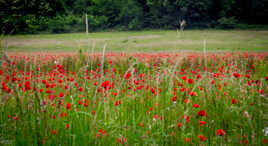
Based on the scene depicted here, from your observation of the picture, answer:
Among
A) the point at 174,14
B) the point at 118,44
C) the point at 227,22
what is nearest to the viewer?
the point at 118,44

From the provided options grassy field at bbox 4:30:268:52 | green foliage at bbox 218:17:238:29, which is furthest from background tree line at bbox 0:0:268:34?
grassy field at bbox 4:30:268:52

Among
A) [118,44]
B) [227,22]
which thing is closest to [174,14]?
[227,22]

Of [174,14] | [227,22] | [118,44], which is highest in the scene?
[174,14]

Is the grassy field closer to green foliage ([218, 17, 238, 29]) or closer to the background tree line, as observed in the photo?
the background tree line

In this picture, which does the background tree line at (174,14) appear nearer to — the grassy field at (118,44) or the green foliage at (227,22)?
the green foliage at (227,22)

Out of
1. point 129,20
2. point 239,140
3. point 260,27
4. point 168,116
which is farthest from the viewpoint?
point 129,20

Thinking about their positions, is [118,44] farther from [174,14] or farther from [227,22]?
[227,22]

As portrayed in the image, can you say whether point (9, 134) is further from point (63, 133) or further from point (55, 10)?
point (55, 10)

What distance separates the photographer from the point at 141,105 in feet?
7.79

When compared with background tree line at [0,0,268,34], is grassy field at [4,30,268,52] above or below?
below

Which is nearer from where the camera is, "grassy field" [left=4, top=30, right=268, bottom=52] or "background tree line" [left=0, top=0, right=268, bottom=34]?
"grassy field" [left=4, top=30, right=268, bottom=52]

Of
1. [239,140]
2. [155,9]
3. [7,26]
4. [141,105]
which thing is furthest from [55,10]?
[155,9]

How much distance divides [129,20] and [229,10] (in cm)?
1345

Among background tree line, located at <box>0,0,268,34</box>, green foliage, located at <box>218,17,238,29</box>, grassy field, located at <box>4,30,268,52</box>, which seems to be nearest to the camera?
grassy field, located at <box>4,30,268,52</box>
